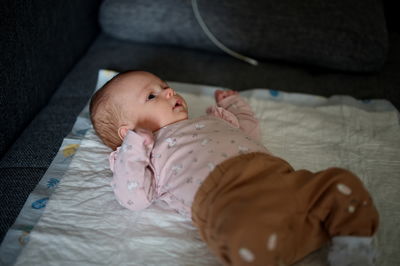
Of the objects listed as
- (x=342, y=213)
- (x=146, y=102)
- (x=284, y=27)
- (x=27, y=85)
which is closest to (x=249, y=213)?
(x=342, y=213)

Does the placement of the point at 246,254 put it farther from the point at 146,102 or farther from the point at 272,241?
the point at 146,102

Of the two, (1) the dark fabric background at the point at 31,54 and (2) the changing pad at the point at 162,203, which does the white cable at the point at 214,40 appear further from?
(1) the dark fabric background at the point at 31,54

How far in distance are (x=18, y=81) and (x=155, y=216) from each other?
0.61 meters

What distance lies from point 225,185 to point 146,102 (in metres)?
0.35

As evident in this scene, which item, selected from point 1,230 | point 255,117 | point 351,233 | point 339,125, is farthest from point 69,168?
point 339,125

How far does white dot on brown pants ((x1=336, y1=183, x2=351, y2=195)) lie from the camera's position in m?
0.82

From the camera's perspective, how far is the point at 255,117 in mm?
1270

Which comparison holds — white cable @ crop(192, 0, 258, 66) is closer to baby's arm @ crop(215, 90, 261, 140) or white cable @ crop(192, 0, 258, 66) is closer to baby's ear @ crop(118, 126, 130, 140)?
baby's arm @ crop(215, 90, 261, 140)

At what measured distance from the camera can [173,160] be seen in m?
0.97

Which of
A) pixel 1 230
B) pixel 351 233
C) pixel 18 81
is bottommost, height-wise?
pixel 1 230

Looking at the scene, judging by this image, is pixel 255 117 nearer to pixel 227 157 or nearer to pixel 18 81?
pixel 227 157

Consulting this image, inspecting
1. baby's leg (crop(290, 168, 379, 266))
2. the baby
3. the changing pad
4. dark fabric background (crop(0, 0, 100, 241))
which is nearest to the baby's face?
the baby

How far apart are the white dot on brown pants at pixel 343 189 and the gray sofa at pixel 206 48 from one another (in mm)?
681

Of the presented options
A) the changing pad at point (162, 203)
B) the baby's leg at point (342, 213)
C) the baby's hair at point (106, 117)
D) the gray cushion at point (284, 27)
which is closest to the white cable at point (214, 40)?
the gray cushion at point (284, 27)
